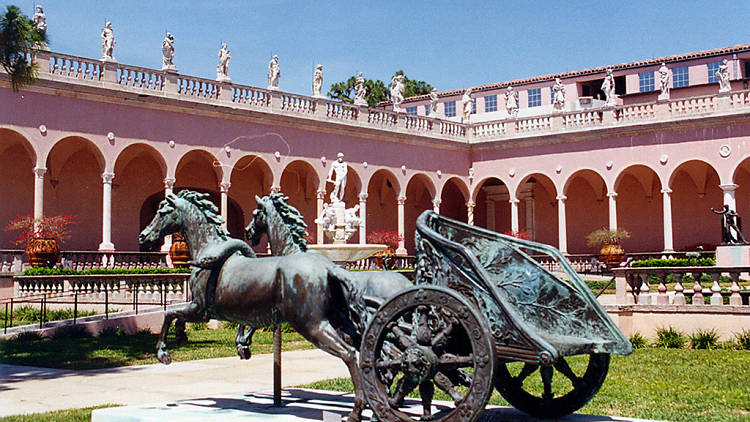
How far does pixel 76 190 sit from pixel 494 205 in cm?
1960

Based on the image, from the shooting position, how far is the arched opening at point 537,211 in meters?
37.7

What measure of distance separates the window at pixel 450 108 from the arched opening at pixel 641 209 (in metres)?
11.9

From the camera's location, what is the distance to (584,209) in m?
37.2

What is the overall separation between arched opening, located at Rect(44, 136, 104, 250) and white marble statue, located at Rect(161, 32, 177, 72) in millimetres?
3756

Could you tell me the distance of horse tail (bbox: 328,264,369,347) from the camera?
6055mm

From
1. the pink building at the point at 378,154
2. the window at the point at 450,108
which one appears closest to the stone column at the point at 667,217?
the pink building at the point at 378,154

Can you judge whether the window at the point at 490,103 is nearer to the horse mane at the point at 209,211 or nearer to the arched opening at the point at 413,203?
the arched opening at the point at 413,203

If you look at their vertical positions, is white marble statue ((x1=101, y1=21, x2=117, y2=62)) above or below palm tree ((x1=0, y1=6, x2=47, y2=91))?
above

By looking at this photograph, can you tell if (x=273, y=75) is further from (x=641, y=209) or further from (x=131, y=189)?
(x=641, y=209)

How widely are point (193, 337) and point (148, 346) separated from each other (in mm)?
1759

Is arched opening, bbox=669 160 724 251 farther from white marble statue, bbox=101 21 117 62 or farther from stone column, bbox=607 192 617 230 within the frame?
white marble statue, bbox=101 21 117 62

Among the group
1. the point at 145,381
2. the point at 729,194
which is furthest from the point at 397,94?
the point at 145,381

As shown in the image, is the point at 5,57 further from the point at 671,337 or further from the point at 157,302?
the point at 671,337

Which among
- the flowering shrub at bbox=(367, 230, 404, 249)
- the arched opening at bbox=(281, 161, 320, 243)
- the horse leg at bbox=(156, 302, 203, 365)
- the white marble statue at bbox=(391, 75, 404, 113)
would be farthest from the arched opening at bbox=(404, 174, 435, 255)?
the horse leg at bbox=(156, 302, 203, 365)
